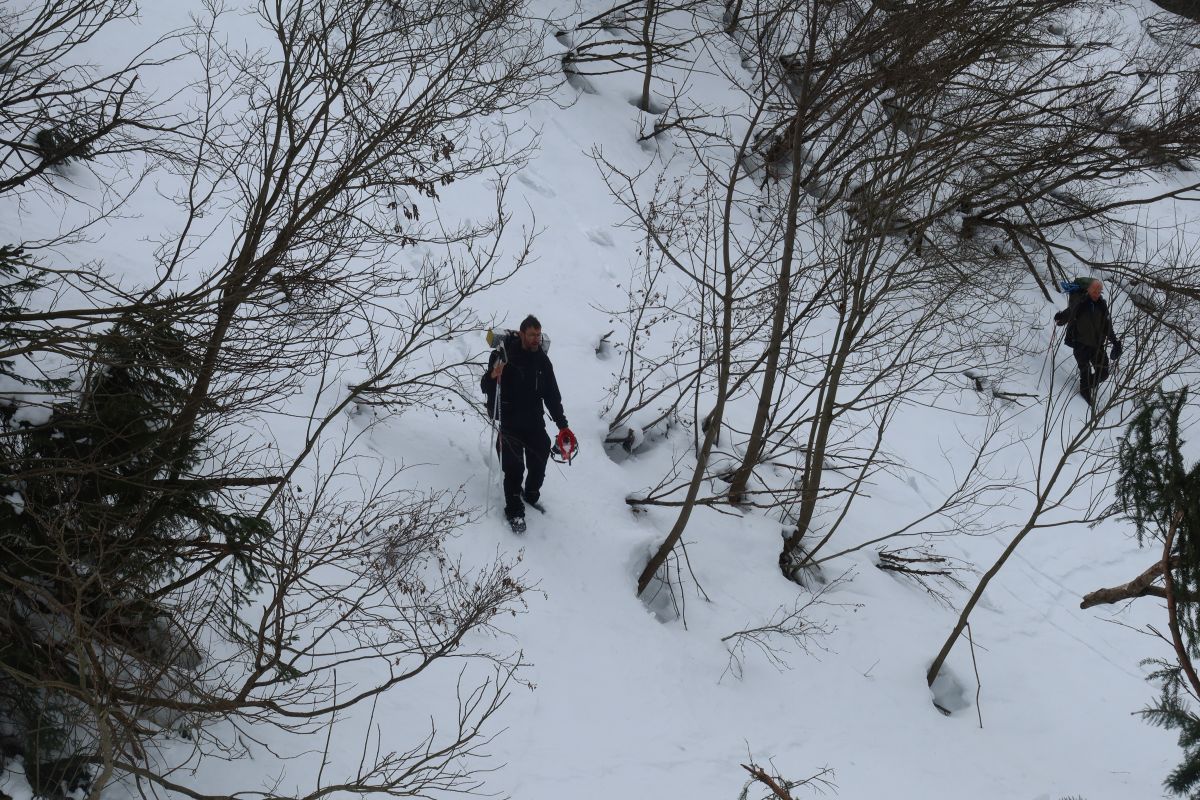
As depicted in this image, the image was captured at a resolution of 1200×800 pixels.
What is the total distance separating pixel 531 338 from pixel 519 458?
1.05 metres

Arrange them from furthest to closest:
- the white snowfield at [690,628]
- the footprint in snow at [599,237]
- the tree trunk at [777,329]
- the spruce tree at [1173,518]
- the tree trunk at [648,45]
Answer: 1. the tree trunk at [648,45]
2. the footprint in snow at [599,237]
3. the tree trunk at [777,329]
4. the white snowfield at [690,628]
5. the spruce tree at [1173,518]

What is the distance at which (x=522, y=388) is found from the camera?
763 centimetres

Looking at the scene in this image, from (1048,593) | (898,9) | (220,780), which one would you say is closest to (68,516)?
(220,780)

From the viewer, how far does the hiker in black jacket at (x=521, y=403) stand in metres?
7.56

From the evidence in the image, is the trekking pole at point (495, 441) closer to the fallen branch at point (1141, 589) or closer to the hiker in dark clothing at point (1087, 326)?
the fallen branch at point (1141, 589)

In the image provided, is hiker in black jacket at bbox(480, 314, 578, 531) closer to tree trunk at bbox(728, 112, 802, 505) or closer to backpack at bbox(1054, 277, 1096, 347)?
tree trunk at bbox(728, 112, 802, 505)

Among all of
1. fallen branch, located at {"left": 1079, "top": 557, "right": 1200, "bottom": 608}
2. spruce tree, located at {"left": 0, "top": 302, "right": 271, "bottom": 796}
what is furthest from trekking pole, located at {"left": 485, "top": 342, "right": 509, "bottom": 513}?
fallen branch, located at {"left": 1079, "top": 557, "right": 1200, "bottom": 608}

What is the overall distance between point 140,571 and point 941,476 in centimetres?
945

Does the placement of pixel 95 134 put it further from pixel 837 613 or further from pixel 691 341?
pixel 837 613

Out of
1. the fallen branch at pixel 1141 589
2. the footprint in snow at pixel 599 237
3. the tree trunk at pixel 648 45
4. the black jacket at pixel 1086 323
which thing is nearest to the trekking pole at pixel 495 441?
the footprint in snow at pixel 599 237

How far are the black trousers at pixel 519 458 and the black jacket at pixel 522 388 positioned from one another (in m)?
0.10

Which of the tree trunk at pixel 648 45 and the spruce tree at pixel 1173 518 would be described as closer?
the spruce tree at pixel 1173 518

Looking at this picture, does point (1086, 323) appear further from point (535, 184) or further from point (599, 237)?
point (535, 184)

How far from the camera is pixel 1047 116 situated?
13.4 m
